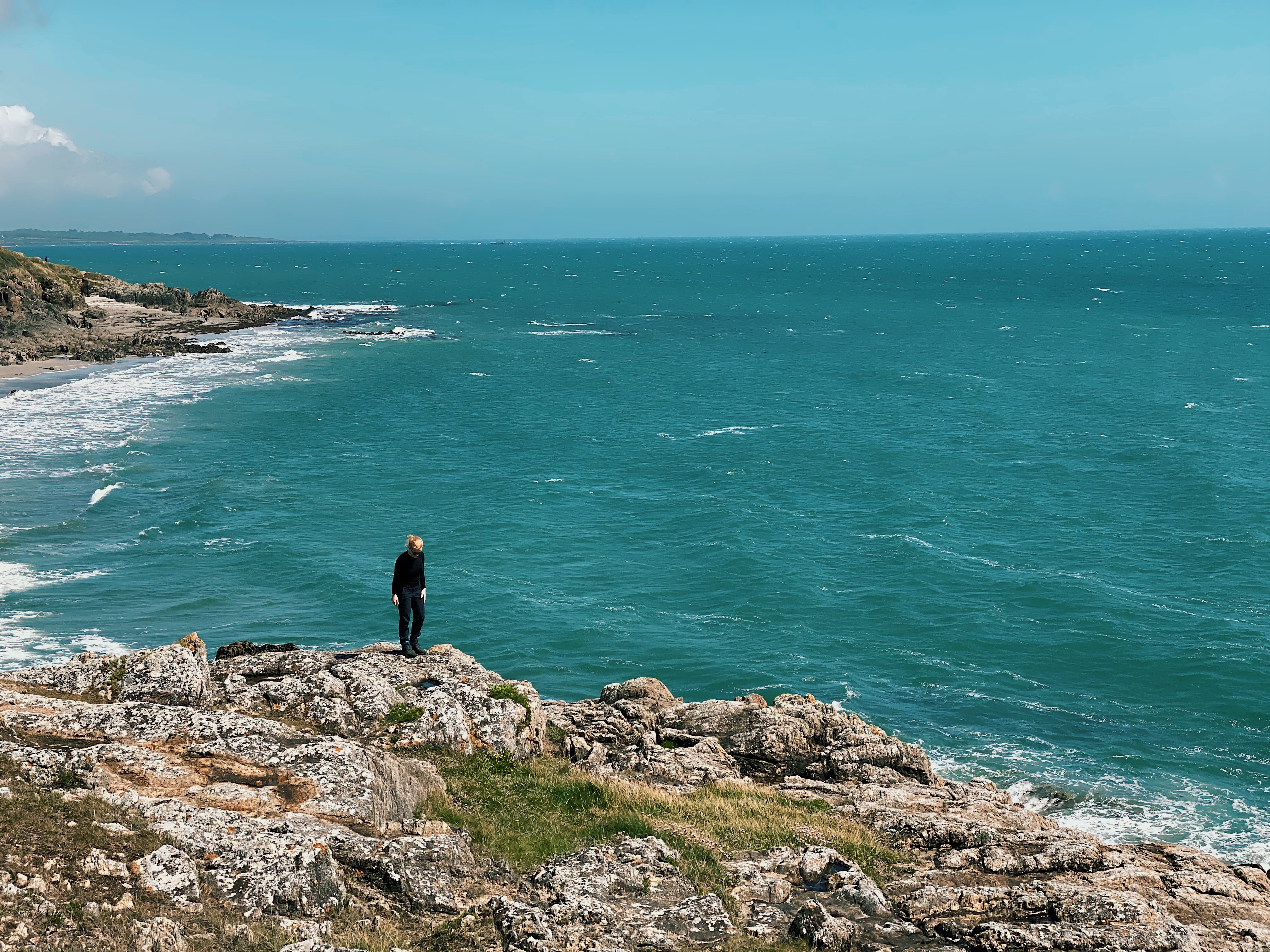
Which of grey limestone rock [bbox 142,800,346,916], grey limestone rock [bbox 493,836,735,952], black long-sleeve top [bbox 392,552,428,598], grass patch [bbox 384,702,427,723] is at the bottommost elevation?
grey limestone rock [bbox 493,836,735,952]

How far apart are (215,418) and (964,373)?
63423 millimetres

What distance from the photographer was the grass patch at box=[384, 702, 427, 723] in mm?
16453

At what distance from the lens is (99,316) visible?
370ft

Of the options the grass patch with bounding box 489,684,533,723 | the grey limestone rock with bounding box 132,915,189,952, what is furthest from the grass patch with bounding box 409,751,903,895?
the grey limestone rock with bounding box 132,915,189,952

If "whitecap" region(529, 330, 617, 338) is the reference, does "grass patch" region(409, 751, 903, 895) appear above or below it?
below

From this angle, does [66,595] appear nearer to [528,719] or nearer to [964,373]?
[528,719]

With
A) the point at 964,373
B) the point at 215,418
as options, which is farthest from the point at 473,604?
the point at 964,373

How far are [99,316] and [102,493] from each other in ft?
235

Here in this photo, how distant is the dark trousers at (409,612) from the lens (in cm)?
1928

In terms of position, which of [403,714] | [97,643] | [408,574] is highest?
[408,574]

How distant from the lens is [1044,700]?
3272 cm

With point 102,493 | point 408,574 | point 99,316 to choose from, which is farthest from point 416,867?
point 99,316

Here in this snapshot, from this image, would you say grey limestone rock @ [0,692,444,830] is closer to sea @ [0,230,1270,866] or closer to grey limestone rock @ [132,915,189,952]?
grey limestone rock @ [132,915,189,952]

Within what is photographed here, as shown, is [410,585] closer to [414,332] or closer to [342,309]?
[414,332]
